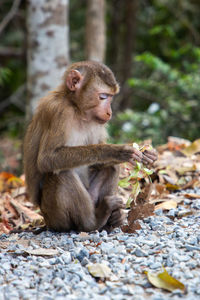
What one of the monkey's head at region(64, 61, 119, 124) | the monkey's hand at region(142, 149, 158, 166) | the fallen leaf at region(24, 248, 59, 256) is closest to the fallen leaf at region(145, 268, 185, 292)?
the fallen leaf at region(24, 248, 59, 256)

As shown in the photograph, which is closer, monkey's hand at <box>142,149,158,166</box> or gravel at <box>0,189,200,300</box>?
gravel at <box>0,189,200,300</box>

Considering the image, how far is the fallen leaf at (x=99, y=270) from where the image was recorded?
117 inches

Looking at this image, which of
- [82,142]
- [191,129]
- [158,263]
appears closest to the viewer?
[158,263]

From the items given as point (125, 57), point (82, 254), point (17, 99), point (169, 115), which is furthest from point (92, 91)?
point (125, 57)

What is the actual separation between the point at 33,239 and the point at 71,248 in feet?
1.94

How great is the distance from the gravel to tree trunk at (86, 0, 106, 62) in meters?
5.61

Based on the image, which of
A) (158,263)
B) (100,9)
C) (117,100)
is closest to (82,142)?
(158,263)

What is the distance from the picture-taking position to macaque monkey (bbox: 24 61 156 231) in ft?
13.0

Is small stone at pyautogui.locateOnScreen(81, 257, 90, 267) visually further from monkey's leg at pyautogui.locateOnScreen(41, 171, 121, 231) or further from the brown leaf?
the brown leaf

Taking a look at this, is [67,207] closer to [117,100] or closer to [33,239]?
[33,239]

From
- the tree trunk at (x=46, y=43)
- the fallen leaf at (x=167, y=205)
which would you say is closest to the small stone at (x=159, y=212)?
the fallen leaf at (x=167, y=205)

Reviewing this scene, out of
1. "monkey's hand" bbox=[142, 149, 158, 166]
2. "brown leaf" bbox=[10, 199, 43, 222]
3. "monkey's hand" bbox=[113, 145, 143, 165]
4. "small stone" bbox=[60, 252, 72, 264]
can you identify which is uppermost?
"monkey's hand" bbox=[113, 145, 143, 165]

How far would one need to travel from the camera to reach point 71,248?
3.65 metres

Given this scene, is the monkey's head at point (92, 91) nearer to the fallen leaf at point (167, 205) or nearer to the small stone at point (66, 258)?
the fallen leaf at point (167, 205)
